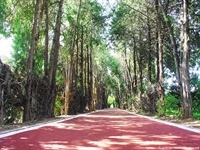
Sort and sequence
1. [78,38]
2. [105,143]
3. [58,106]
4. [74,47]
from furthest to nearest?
[78,38], [74,47], [58,106], [105,143]

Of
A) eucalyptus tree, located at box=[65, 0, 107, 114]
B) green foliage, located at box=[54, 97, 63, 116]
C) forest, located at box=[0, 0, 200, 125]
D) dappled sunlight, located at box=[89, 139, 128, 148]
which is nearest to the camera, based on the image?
dappled sunlight, located at box=[89, 139, 128, 148]

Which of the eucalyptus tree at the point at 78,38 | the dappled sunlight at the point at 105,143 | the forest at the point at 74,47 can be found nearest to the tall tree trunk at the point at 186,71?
the forest at the point at 74,47

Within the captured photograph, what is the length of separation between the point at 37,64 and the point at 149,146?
66.0 ft

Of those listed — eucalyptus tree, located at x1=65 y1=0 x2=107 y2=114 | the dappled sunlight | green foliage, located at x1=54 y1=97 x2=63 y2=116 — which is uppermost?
eucalyptus tree, located at x1=65 y1=0 x2=107 y2=114

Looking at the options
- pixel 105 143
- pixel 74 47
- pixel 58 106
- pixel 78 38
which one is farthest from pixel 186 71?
pixel 78 38

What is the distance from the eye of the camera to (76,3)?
35781 millimetres

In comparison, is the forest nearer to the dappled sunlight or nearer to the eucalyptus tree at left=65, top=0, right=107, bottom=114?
the eucalyptus tree at left=65, top=0, right=107, bottom=114

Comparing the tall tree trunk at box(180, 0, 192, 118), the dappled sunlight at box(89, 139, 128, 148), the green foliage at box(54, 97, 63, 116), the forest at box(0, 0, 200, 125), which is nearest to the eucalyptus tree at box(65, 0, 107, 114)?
the forest at box(0, 0, 200, 125)

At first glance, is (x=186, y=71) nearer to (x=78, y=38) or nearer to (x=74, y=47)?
(x=74, y=47)

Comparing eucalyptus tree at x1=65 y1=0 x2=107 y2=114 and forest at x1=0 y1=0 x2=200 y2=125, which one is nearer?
forest at x1=0 y1=0 x2=200 y2=125

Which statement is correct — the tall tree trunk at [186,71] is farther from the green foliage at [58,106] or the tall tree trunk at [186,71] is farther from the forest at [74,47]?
the green foliage at [58,106]

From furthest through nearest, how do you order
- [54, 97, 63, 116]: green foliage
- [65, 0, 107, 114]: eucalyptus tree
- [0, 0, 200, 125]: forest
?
[65, 0, 107, 114]: eucalyptus tree < [54, 97, 63, 116]: green foliage < [0, 0, 200, 125]: forest

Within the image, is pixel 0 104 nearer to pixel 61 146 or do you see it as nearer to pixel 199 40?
pixel 61 146

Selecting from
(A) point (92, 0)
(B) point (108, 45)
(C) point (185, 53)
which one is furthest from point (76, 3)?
(C) point (185, 53)
